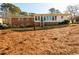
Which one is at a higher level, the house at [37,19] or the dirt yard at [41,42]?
the house at [37,19]

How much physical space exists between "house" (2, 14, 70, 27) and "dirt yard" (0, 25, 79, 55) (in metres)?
0.07

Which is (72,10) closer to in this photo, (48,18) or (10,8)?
(48,18)

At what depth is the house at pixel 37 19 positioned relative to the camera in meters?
3.35

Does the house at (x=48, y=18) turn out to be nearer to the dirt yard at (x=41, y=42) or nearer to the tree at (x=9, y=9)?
the dirt yard at (x=41, y=42)

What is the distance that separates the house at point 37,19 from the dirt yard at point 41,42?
0.07 meters

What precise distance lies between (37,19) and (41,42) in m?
0.21

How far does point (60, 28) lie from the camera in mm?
3350

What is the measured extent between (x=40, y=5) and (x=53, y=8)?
0.12 metres

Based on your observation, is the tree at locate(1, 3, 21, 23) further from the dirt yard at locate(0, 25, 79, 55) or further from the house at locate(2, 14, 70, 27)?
the dirt yard at locate(0, 25, 79, 55)

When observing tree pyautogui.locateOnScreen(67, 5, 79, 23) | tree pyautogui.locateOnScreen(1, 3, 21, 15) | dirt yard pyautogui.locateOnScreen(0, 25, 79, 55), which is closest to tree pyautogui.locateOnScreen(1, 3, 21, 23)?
tree pyautogui.locateOnScreen(1, 3, 21, 15)

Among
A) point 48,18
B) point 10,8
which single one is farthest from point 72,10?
point 10,8

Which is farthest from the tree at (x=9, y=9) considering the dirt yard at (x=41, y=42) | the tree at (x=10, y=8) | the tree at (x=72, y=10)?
the tree at (x=72, y=10)
